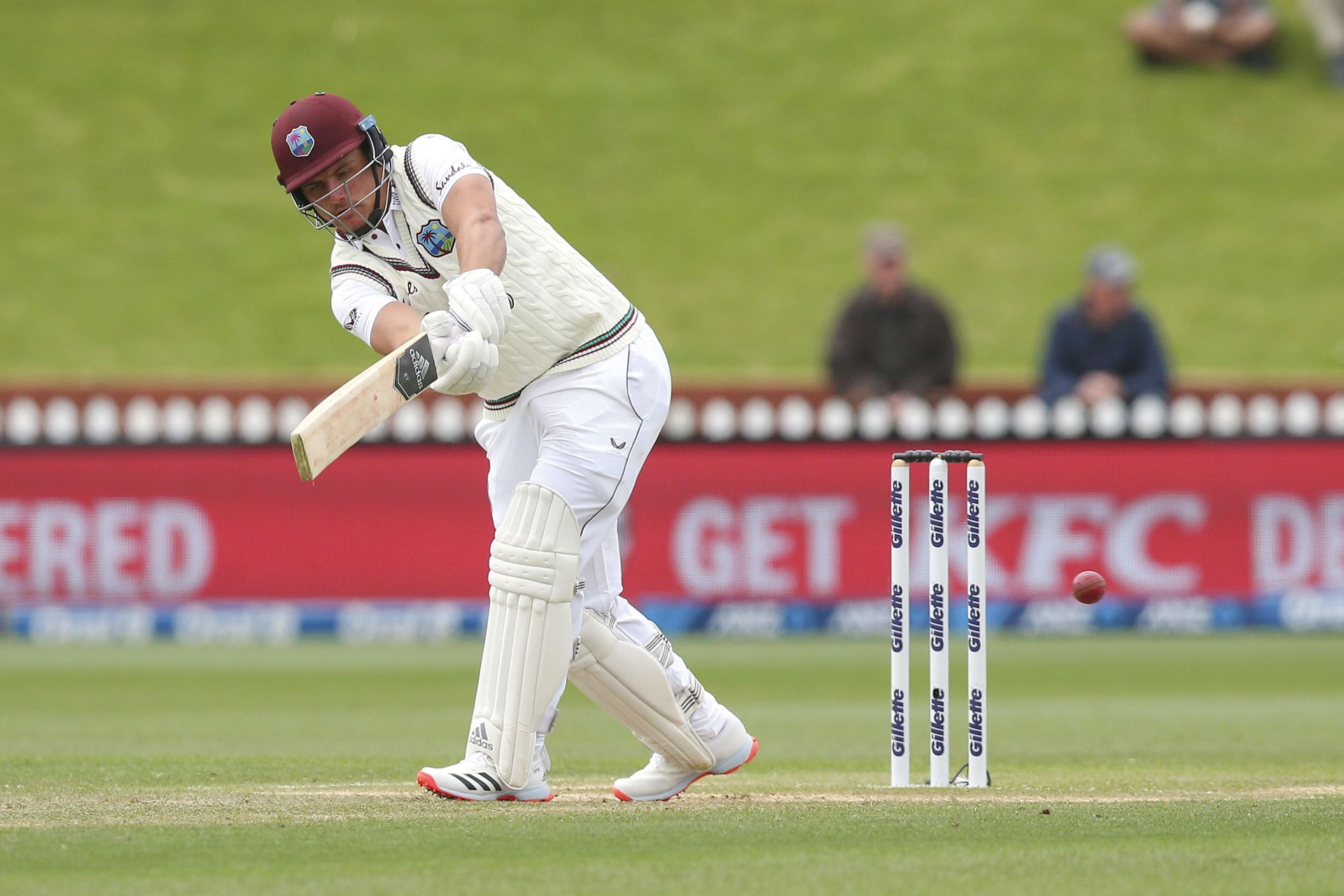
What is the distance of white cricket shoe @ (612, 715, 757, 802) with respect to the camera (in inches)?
220

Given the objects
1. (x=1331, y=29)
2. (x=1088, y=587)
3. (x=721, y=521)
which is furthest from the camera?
(x=1331, y=29)

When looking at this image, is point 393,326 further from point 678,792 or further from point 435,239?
point 678,792

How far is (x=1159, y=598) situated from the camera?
11836 millimetres

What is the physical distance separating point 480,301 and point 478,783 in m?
1.18

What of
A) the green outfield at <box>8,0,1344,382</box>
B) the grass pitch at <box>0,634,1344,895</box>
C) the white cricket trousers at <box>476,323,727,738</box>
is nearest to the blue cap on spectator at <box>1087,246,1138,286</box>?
the grass pitch at <box>0,634,1344,895</box>

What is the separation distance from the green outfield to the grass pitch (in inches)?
349

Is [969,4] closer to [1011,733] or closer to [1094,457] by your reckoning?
[1094,457]

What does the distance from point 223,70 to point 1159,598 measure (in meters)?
14.4

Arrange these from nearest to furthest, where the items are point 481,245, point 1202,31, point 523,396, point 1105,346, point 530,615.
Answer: point 481,245 < point 530,615 < point 523,396 < point 1105,346 < point 1202,31

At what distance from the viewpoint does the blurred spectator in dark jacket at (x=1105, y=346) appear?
12023 millimetres

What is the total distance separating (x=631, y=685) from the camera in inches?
217

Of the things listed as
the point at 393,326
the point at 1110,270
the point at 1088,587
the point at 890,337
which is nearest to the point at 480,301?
the point at 393,326

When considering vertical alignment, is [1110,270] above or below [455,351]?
above

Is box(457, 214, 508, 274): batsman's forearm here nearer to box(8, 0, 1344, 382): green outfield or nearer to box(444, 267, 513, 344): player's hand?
box(444, 267, 513, 344): player's hand
